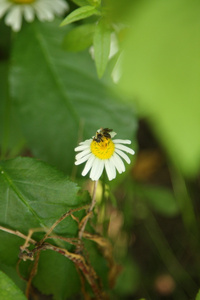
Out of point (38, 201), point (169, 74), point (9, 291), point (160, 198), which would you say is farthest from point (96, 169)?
point (160, 198)

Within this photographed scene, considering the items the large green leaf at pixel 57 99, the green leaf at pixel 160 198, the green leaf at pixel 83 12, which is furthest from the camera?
the green leaf at pixel 160 198

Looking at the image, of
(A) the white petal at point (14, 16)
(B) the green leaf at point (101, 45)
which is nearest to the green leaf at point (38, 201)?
(B) the green leaf at point (101, 45)

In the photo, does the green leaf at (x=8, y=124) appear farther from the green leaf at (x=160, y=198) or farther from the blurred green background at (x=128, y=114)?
the green leaf at (x=160, y=198)

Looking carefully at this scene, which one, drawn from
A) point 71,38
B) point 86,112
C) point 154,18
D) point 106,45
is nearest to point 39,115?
point 86,112

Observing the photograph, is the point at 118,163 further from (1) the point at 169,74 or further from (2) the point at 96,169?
(1) the point at 169,74

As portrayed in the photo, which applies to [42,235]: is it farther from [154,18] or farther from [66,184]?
[154,18]
